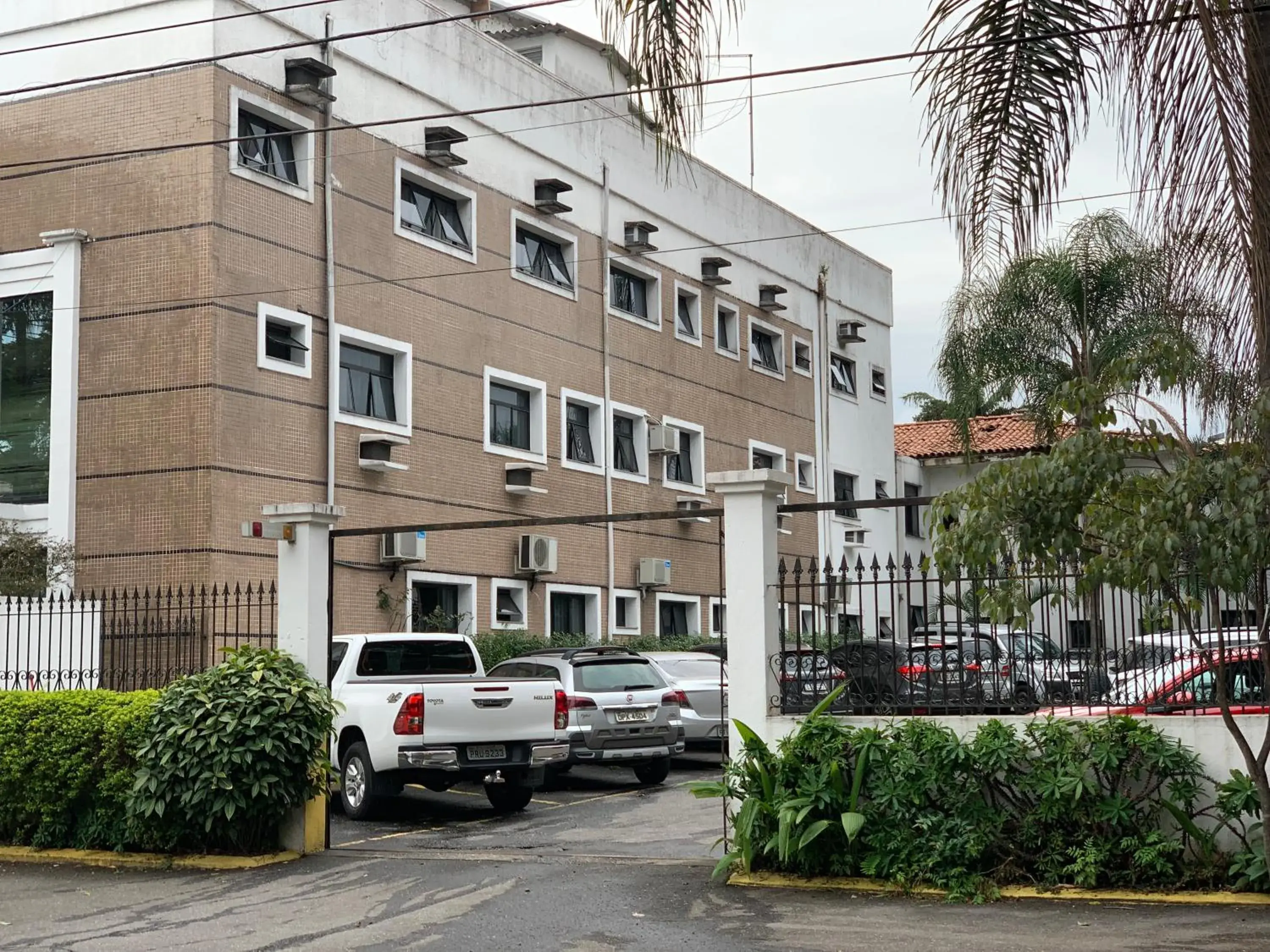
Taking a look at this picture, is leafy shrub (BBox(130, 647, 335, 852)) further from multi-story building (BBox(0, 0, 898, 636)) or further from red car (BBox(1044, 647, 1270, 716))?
multi-story building (BBox(0, 0, 898, 636))

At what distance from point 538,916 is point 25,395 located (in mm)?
15687

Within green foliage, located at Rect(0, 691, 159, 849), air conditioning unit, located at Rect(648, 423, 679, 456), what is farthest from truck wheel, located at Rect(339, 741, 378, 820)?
air conditioning unit, located at Rect(648, 423, 679, 456)

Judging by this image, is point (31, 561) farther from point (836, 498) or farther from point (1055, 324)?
point (836, 498)

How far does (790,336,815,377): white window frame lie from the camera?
124ft

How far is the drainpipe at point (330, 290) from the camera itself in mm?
23250

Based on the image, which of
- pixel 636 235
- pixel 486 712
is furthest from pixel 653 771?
pixel 636 235

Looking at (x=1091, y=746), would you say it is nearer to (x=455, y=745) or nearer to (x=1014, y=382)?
(x=455, y=745)

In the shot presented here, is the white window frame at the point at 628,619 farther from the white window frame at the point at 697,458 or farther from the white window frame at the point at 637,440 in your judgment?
the white window frame at the point at 697,458

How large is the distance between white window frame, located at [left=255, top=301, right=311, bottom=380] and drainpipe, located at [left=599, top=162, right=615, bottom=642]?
8.25 metres

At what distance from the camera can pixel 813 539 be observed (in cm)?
3753

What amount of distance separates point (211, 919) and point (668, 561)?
21.4 metres

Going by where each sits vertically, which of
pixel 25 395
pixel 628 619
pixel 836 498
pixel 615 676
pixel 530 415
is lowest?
pixel 615 676

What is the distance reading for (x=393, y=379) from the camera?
25.0 m

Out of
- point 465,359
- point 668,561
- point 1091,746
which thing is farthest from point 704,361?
point 1091,746
